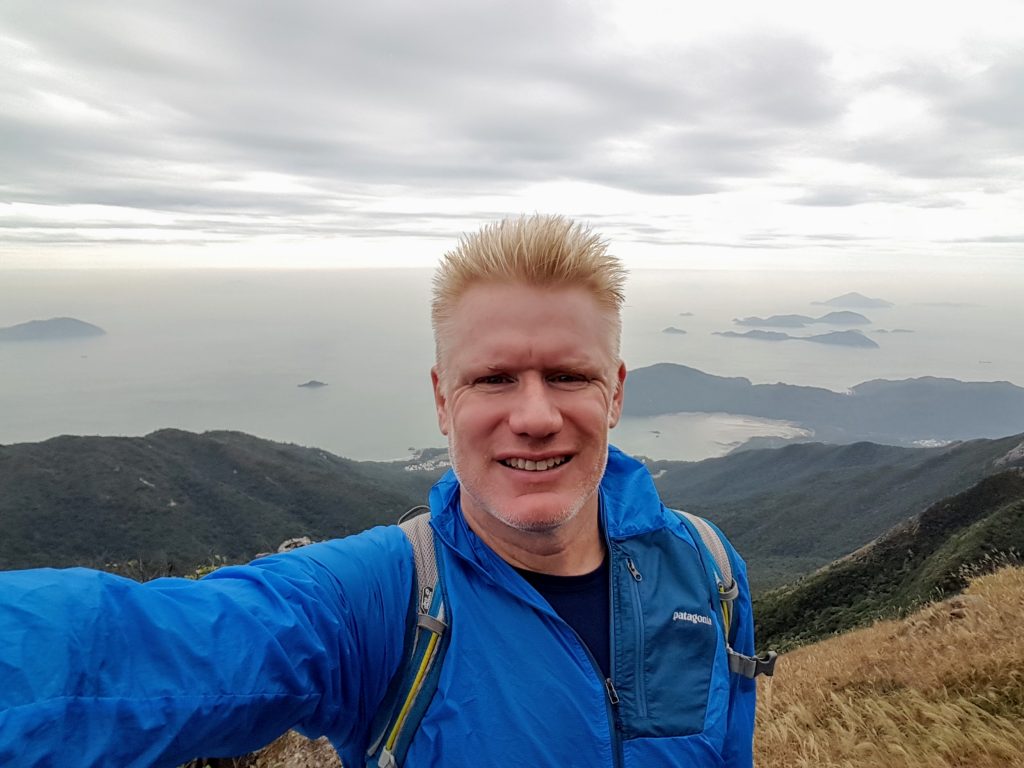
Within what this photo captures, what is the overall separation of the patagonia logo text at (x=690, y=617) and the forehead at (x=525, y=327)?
104 cm

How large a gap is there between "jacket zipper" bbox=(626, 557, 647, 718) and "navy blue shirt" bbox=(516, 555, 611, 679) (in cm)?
10

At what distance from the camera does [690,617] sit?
2.42 metres

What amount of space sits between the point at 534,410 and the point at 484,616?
73cm

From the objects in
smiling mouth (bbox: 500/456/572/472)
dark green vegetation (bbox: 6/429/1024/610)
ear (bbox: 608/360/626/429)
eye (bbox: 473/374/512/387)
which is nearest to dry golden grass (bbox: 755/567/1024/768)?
ear (bbox: 608/360/626/429)

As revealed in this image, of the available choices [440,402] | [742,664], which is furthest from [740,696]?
[440,402]

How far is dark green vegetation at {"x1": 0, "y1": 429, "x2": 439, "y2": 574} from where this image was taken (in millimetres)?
83500

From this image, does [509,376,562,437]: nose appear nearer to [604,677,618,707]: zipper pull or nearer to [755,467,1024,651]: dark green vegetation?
[604,677,618,707]: zipper pull

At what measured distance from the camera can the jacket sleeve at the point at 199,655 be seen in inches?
51.3

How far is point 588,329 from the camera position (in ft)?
7.92

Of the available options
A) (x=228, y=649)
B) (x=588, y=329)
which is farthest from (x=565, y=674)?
(x=588, y=329)

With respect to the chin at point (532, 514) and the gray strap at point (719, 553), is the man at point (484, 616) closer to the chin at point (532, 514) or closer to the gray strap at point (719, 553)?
the chin at point (532, 514)

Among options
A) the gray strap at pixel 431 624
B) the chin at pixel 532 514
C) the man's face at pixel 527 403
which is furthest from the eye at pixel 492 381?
the gray strap at pixel 431 624

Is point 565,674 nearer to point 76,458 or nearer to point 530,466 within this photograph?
point 530,466

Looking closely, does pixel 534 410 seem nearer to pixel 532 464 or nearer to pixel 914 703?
pixel 532 464
